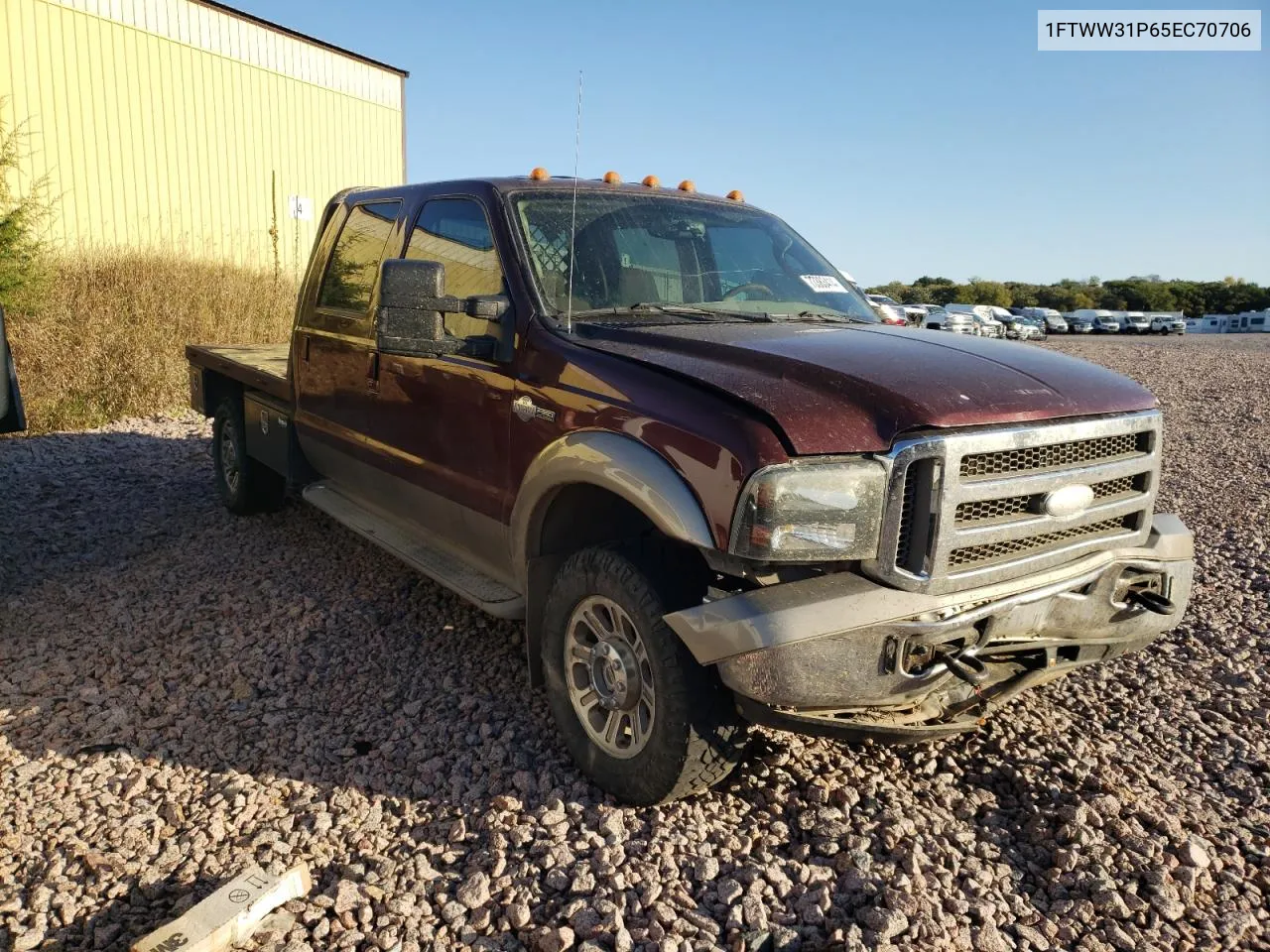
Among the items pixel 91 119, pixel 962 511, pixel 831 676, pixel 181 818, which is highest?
pixel 91 119

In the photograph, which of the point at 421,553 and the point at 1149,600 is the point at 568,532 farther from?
the point at 1149,600

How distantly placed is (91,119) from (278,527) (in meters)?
11.7

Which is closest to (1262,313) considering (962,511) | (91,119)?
(91,119)

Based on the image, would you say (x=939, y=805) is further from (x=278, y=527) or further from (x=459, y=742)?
(x=278, y=527)

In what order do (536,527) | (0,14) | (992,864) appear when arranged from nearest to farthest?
1. (992,864)
2. (536,527)
3. (0,14)

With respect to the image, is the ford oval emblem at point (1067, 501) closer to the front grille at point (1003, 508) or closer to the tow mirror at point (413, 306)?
the front grille at point (1003, 508)

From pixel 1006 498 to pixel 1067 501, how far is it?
271 millimetres

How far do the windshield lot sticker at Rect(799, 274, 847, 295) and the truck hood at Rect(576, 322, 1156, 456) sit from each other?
27.4 inches

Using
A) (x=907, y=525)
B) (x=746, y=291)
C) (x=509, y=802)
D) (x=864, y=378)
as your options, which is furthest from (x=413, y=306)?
(x=907, y=525)

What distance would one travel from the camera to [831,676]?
2.48 m

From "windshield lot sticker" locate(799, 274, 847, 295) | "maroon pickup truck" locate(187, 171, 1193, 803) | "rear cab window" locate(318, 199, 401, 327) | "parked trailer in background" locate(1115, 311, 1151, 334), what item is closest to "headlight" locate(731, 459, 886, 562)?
"maroon pickup truck" locate(187, 171, 1193, 803)

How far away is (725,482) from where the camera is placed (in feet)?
8.20

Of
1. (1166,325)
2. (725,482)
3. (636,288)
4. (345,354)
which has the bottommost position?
(725,482)

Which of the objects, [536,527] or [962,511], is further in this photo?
[536,527]
